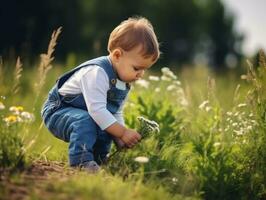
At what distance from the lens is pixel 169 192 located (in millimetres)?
4184

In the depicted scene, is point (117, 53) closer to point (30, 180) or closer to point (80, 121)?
point (80, 121)

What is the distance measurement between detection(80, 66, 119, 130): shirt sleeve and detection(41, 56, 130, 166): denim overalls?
0.24 ft

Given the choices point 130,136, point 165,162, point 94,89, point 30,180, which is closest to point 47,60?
point 94,89

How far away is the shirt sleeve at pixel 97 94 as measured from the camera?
4566 millimetres

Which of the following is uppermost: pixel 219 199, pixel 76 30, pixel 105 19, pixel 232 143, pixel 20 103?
pixel 105 19

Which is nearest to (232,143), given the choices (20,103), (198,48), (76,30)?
(20,103)

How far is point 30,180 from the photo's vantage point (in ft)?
12.5

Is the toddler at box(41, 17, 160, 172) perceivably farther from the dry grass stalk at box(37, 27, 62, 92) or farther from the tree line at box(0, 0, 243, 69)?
the tree line at box(0, 0, 243, 69)

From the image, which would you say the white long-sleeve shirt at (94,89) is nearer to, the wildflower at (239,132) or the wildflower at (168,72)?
the wildflower at (239,132)

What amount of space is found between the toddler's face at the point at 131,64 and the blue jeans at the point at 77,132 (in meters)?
0.41

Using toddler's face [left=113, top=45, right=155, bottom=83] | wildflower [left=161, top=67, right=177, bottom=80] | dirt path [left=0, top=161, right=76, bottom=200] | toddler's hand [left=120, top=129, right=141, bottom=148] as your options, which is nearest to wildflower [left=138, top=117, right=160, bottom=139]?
toddler's hand [left=120, top=129, right=141, bottom=148]

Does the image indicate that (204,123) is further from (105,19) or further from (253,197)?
(105,19)

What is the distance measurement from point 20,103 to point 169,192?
5.00m

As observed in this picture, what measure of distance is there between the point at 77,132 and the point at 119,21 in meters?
40.9
